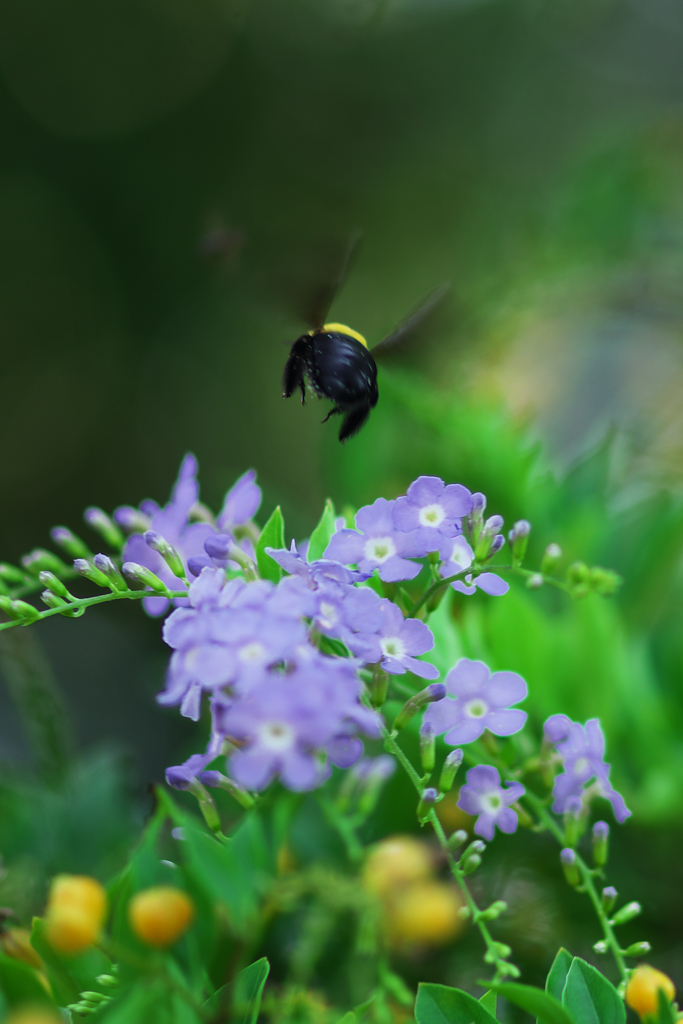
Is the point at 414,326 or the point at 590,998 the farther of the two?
the point at 414,326

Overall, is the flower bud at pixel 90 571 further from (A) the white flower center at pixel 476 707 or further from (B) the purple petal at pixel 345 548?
(A) the white flower center at pixel 476 707

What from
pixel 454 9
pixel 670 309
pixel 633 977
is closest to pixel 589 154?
pixel 670 309

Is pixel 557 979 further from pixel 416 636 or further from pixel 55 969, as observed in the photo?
pixel 55 969

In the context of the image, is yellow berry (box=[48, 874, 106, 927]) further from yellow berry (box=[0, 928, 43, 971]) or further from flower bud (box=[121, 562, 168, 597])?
flower bud (box=[121, 562, 168, 597])

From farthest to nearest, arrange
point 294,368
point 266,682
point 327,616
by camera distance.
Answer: point 294,368 → point 327,616 → point 266,682

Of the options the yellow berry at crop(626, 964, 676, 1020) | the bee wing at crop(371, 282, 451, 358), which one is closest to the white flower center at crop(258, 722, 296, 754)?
the yellow berry at crop(626, 964, 676, 1020)

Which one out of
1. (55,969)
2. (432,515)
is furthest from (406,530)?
(55,969)
